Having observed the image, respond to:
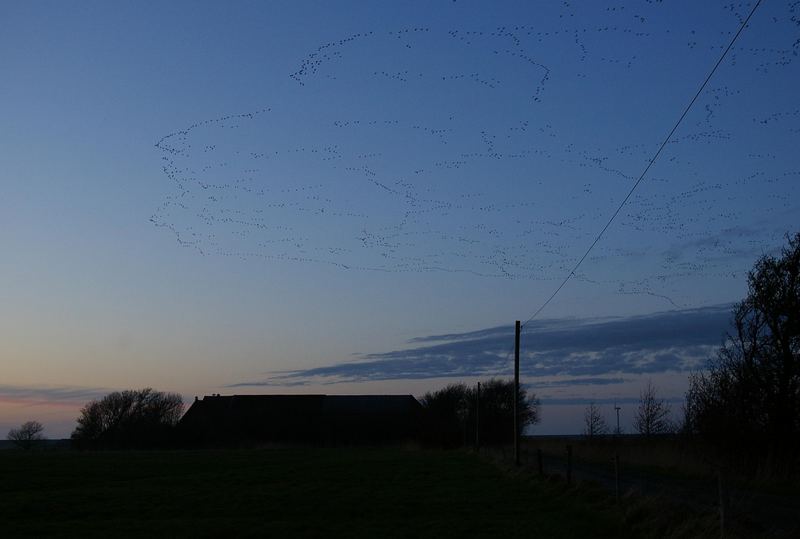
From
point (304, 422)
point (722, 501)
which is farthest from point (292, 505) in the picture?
point (304, 422)

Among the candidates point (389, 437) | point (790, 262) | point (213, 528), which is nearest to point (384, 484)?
point (213, 528)

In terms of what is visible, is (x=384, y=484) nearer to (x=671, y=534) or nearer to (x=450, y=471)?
(x=450, y=471)

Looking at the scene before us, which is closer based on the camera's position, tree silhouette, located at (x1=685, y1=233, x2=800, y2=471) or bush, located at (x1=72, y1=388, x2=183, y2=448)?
tree silhouette, located at (x1=685, y1=233, x2=800, y2=471)

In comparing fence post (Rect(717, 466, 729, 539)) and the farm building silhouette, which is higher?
the farm building silhouette

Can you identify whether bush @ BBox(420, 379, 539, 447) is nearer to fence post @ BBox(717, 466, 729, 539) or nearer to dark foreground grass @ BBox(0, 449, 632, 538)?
dark foreground grass @ BBox(0, 449, 632, 538)

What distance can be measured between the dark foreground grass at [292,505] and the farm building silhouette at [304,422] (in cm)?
5383

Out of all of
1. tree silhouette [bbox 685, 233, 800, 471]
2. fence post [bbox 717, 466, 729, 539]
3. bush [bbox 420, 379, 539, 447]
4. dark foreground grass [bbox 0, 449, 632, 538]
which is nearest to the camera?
fence post [bbox 717, 466, 729, 539]

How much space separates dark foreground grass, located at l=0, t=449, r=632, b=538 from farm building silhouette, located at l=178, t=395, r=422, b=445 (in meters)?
53.8

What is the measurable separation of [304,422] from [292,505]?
72.3 m

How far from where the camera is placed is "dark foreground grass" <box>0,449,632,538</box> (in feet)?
57.8

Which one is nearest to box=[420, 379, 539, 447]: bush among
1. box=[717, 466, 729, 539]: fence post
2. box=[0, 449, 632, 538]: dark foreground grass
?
box=[0, 449, 632, 538]: dark foreground grass

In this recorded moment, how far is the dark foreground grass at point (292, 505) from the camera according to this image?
694 inches

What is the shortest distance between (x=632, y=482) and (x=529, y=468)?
22.3 ft

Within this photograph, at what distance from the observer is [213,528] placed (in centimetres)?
1805
